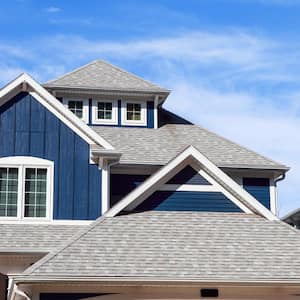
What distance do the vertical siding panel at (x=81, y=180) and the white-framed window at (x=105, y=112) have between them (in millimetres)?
3984

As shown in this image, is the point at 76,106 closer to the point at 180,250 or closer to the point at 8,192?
the point at 8,192

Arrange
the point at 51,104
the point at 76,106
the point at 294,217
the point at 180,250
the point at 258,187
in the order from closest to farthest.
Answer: the point at 180,250 < the point at 51,104 < the point at 258,187 < the point at 76,106 < the point at 294,217

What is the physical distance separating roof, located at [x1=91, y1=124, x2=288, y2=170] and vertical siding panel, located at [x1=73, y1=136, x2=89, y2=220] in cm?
136

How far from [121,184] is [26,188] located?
8.18 ft

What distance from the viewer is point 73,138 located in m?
17.1

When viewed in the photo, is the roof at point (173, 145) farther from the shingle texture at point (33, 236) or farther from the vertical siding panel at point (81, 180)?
the shingle texture at point (33, 236)

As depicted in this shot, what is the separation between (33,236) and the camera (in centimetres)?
1602

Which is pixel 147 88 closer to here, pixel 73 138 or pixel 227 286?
pixel 73 138

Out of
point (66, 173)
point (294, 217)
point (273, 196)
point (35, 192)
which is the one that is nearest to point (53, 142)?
point (66, 173)

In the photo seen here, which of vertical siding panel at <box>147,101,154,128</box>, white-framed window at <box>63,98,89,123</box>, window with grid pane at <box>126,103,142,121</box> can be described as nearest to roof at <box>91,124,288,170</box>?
vertical siding panel at <box>147,101,154,128</box>

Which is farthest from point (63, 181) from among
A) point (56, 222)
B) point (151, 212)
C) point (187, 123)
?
point (187, 123)

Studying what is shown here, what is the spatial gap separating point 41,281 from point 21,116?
19.0ft

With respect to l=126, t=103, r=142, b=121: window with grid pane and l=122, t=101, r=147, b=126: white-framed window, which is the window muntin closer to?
l=122, t=101, r=147, b=126: white-framed window

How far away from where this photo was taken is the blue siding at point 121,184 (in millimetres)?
17734
